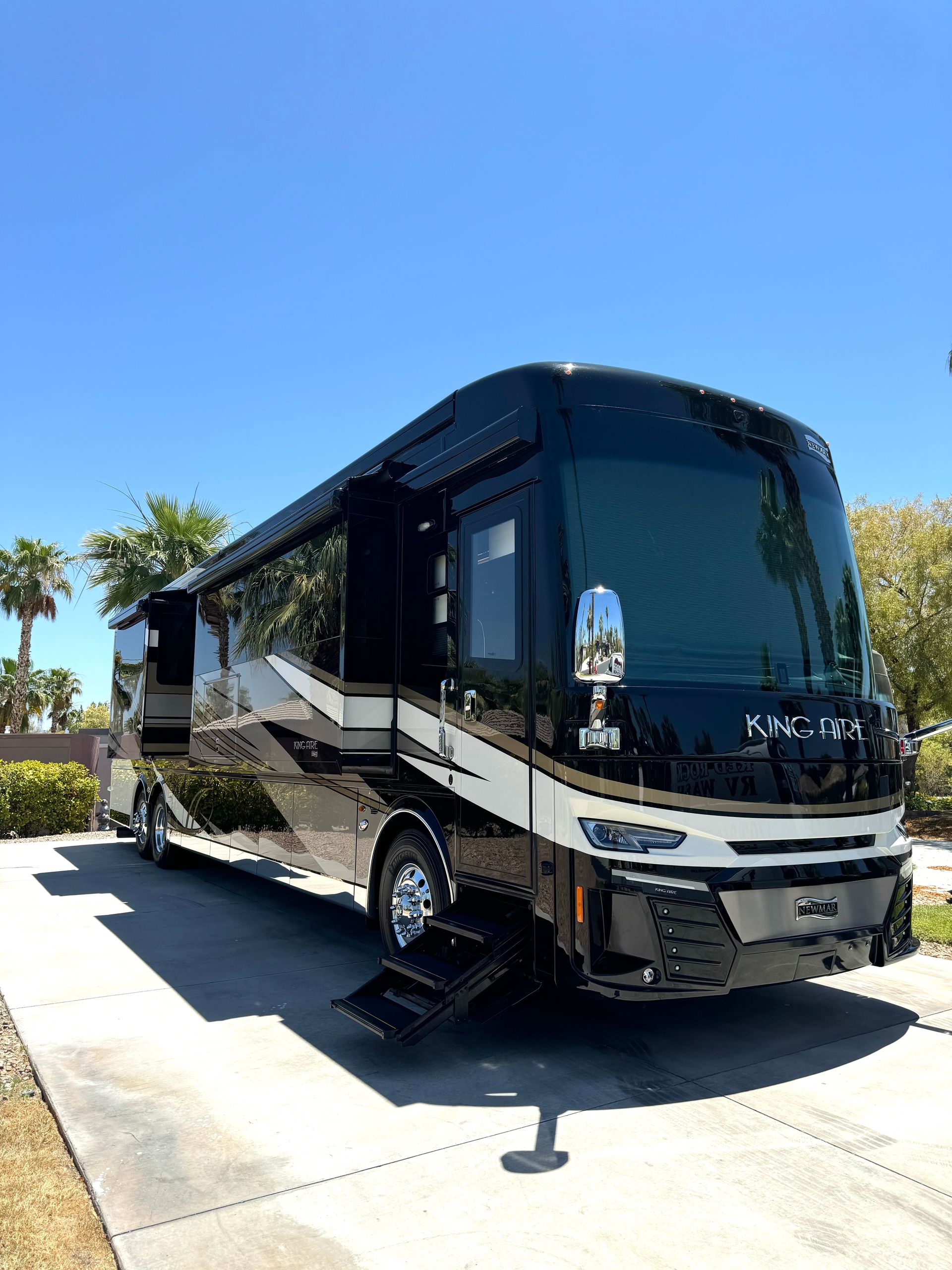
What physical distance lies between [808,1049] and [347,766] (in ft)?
9.50

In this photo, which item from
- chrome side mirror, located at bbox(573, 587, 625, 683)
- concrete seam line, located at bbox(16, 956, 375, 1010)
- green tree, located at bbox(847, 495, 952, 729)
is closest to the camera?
chrome side mirror, located at bbox(573, 587, 625, 683)

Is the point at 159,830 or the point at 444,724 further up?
the point at 444,724

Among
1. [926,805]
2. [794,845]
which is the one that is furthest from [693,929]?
[926,805]

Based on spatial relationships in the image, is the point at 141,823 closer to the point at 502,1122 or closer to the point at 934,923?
the point at 934,923

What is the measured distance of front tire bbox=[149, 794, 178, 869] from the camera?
11.1 metres

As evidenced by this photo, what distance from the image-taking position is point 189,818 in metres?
10.0

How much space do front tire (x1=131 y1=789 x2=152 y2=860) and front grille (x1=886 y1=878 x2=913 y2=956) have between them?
939 cm

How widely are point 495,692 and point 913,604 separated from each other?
21.6 m

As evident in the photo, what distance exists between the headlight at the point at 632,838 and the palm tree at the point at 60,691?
4660 cm

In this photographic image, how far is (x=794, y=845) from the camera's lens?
4.27 m

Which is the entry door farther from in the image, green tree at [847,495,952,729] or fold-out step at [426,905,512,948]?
green tree at [847,495,952,729]

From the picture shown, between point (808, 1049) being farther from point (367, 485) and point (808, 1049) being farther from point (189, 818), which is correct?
point (189, 818)

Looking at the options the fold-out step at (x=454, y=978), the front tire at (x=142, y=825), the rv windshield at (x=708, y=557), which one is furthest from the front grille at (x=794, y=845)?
the front tire at (x=142, y=825)

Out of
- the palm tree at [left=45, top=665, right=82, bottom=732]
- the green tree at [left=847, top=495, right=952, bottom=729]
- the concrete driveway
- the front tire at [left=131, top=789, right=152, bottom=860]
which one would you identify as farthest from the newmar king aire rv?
the palm tree at [left=45, top=665, right=82, bottom=732]
